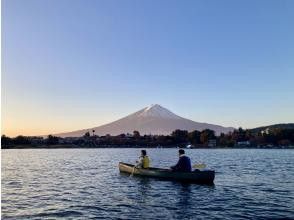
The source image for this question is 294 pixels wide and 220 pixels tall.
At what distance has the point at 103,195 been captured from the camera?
28078mm

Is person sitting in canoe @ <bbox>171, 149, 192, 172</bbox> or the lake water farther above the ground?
person sitting in canoe @ <bbox>171, 149, 192, 172</bbox>

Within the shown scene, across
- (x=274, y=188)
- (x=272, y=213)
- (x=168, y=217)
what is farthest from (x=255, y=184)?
(x=168, y=217)

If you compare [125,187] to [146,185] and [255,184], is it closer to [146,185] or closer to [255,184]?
[146,185]

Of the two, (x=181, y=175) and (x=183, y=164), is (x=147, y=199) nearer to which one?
(x=181, y=175)

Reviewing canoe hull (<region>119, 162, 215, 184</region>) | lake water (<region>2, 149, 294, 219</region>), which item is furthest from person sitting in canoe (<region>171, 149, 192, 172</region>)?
lake water (<region>2, 149, 294, 219</region>)

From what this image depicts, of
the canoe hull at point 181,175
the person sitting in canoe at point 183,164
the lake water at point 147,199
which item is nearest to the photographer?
the lake water at point 147,199

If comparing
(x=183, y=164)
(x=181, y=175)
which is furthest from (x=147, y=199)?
(x=183, y=164)

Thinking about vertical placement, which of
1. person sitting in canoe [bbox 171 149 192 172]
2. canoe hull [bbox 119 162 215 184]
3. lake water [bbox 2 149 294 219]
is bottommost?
lake water [bbox 2 149 294 219]

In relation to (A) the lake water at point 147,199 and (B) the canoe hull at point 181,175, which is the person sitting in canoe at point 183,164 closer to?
(B) the canoe hull at point 181,175

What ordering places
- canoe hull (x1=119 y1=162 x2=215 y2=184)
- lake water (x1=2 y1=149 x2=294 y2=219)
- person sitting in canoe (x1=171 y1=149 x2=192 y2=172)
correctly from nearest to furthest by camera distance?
lake water (x1=2 y1=149 x2=294 y2=219) → canoe hull (x1=119 y1=162 x2=215 y2=184) → person sitting in canoe (x1=171 y1=149 x2=192 y2=172)

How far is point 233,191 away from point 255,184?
16.7 ft

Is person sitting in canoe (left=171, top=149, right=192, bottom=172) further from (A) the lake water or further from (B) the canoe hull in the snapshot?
(A) the lake water

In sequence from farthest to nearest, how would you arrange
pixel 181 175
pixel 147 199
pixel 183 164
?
pixel 183 164, pixel 181 175, pixel 147 199

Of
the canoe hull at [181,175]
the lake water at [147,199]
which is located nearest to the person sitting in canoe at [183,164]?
the canoe hull at [181,175]
